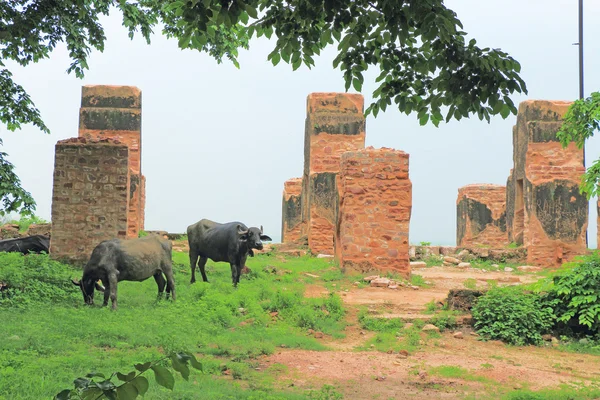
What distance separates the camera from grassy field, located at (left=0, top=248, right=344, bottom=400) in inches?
260

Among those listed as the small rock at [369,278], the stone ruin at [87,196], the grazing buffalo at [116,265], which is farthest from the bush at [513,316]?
the stone ruin at [87,196]

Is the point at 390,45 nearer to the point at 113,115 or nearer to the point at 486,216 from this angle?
the point at 113,115

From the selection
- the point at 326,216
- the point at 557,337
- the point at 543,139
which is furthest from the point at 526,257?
the point at 557,337

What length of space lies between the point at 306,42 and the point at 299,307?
5.63 m

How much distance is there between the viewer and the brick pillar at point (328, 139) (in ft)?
74.6

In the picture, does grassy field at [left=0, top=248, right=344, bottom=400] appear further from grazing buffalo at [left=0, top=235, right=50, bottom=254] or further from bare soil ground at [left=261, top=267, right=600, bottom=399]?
grazing buffalo at [left=0, top=235, right=50, bottom=254]

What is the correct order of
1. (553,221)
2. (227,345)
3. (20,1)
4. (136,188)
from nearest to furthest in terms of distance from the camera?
(227,345) < (20,1) < (553,221) < (136,188)

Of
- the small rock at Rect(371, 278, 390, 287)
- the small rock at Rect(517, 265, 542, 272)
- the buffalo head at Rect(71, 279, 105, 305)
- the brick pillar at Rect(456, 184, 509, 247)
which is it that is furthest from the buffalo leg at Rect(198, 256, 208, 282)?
the brick pillar at Rect(456, 184, 509, 247)

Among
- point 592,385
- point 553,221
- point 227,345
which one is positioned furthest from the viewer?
point 553,221

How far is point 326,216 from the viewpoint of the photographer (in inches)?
889

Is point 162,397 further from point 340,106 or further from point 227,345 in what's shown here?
point 340,106

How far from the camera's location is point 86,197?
14250 mm

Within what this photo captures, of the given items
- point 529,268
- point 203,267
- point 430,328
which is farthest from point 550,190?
point 430,328

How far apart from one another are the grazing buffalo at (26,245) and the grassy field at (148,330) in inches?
115
